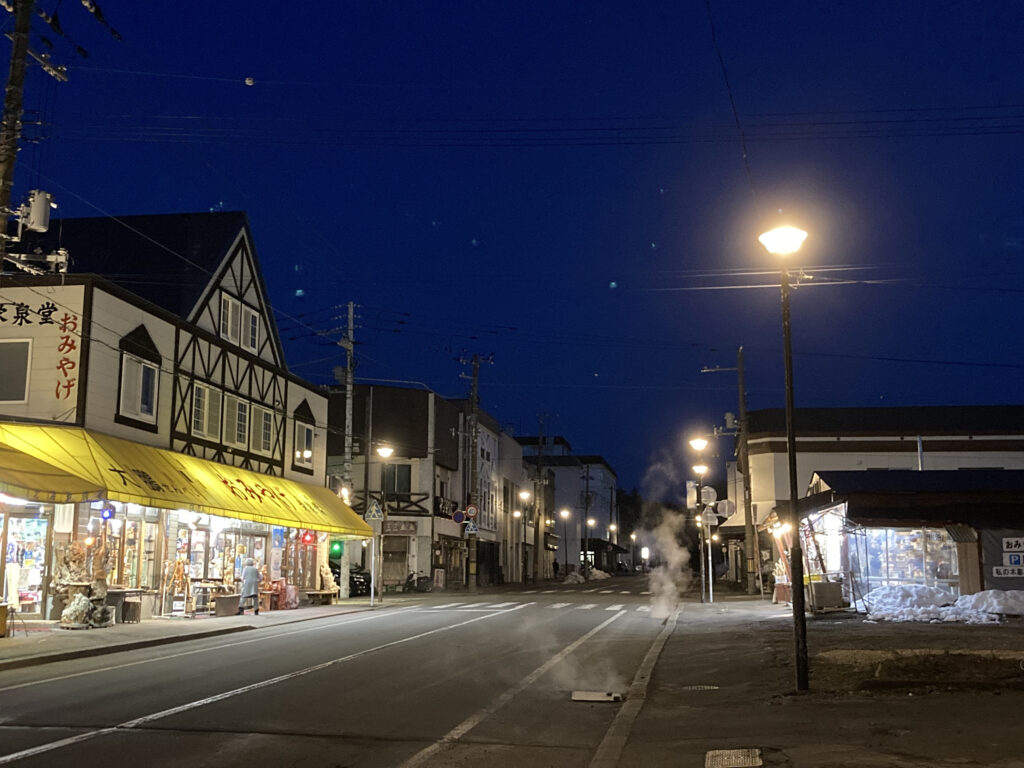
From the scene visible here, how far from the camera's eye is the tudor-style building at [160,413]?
21516mm

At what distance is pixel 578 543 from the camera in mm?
102500

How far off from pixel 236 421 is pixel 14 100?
49.4 feet

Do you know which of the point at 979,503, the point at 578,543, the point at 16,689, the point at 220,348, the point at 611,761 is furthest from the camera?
the point at 578,543

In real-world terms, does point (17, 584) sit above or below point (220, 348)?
below

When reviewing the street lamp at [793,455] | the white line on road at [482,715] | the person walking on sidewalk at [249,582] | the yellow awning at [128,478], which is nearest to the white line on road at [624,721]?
the white line on road at [482,715]

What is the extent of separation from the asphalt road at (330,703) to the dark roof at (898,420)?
127 feet

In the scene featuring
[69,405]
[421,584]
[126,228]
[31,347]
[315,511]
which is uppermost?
[126,228]

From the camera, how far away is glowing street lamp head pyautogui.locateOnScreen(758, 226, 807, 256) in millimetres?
11547

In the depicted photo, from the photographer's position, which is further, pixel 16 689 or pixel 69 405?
pixel 69 405

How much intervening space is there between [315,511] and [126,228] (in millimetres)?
11225

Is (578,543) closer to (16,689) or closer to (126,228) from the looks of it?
(126,228)

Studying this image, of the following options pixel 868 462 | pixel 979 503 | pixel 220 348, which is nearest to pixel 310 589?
pixel 220 348

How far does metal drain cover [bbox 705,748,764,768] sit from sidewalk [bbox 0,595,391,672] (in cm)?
1133

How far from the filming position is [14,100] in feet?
52.4
